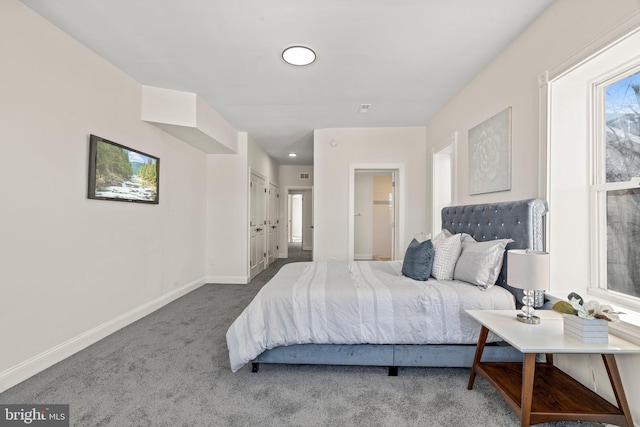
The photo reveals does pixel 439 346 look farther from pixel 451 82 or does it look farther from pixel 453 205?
pixel 451 82

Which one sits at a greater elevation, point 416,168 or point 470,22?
Result: point 470,22

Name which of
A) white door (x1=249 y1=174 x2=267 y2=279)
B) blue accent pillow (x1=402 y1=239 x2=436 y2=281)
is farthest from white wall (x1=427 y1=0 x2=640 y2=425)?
white door (x1=249 y1=174 x2=267 y2=279)

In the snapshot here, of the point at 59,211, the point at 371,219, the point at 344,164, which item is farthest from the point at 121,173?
the point at 371,219

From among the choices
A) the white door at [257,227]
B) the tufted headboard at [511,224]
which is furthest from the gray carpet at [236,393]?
the white door at [257,227]

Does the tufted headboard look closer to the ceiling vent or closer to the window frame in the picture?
the window frame

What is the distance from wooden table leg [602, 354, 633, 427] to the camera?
4.20 feet

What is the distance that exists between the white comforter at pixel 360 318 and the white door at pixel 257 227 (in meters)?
2.96

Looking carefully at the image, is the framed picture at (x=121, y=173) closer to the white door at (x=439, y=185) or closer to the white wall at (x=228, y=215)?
the white wall at (x=228, y=215)

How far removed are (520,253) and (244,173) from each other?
392 cm

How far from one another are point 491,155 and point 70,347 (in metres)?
3.91

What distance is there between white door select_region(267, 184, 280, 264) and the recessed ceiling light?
13.3ft

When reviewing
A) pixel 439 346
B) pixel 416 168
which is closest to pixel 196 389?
pixel 439 346

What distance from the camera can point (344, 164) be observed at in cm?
430

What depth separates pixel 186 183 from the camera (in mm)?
3896
